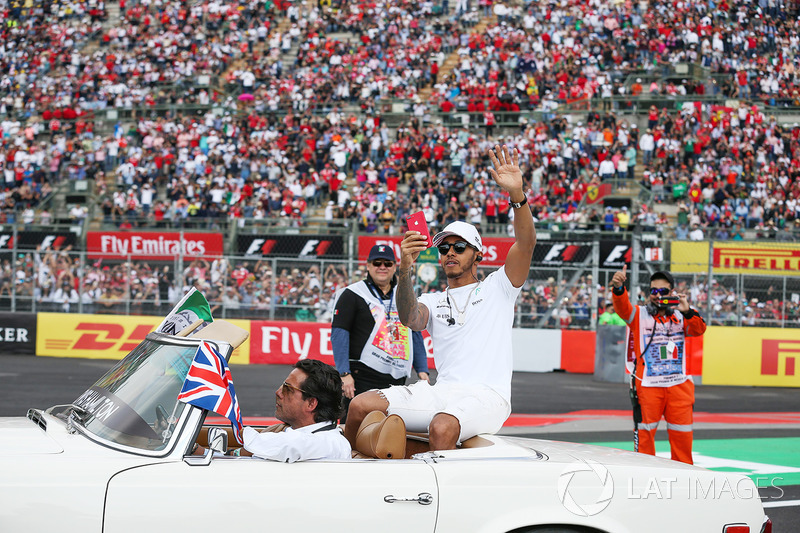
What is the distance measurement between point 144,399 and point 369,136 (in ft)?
73.0

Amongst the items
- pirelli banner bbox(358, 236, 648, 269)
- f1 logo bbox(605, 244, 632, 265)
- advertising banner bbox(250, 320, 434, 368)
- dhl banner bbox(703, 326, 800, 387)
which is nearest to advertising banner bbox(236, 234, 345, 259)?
pirelli banner bbox(358, 236, 648, 269)

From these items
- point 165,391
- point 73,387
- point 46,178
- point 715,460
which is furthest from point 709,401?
point 46,178

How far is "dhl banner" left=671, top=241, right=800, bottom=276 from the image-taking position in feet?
52.6

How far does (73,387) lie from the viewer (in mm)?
12555

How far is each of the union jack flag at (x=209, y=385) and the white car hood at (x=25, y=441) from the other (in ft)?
1.78

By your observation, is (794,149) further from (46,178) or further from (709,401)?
(46,178)

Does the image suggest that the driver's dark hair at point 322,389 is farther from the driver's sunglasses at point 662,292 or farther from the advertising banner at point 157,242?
the advertising banner at point 157,242

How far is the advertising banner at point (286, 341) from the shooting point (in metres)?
17.0

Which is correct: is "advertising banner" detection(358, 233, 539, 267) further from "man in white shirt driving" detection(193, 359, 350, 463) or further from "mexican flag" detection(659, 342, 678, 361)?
"man in white shirt driving" detection(193, 359, 350, 463)

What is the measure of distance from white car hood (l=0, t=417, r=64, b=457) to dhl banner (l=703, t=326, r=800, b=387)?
1410 centimetres

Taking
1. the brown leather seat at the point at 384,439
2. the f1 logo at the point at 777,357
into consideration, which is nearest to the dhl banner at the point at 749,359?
the f1 logo at the point at 777,357

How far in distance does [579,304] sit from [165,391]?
14.0 metres

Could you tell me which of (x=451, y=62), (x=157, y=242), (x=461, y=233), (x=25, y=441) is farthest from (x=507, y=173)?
(x=451, y=62)

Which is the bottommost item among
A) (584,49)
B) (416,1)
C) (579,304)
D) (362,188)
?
(579,304)
